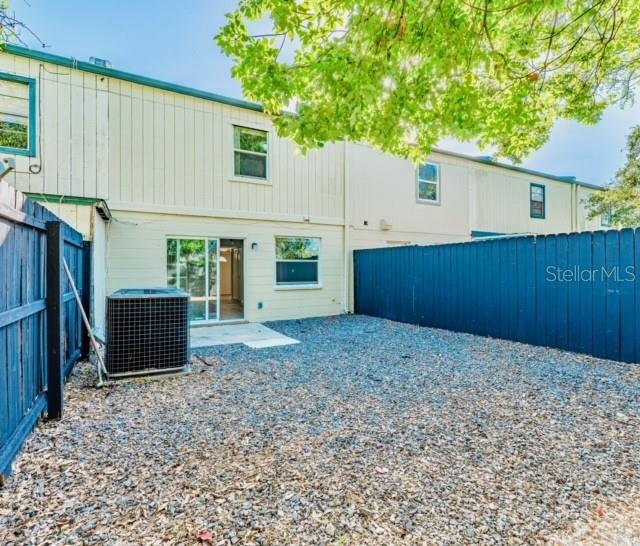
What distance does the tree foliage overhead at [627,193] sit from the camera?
1241 centimetres

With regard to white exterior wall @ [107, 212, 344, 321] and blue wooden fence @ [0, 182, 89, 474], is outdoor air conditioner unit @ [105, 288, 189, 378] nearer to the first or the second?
blue wooden fence @ [0, 182, 89, 474]

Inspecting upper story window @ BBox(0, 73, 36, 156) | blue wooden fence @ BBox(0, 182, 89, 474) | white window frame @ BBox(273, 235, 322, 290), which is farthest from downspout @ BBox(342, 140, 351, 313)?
blue wooden fence @ BBox(0, 182, 89, 474)

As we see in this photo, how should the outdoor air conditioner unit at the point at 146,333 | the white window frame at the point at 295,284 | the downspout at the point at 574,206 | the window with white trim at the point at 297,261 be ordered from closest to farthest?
the outdoor air conditioner unit at the point at 146,333, the white window frame at the point at 295,284, the window with white trim at the point at 297,261, the downspout at the point at 574,206

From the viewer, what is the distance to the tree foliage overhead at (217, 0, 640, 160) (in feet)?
13.1

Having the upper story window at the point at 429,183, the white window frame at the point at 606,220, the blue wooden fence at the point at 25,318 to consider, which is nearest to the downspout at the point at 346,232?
the upper story window at the point at 429,183

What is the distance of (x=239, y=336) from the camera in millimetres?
7422

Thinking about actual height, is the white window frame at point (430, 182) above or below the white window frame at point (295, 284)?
above

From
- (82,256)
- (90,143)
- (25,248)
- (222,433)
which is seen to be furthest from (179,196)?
(222,433)

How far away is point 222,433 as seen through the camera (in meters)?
2.97

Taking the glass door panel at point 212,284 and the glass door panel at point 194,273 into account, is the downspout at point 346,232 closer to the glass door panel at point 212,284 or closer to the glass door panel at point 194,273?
the glass door panel at point 212,284

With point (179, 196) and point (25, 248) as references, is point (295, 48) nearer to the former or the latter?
point (25, 248)

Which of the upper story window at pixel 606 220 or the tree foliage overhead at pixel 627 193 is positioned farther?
the upper story window at pixel 606 220

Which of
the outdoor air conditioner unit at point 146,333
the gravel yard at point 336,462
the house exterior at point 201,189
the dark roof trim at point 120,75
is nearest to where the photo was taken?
the gravel yard at point 336,462

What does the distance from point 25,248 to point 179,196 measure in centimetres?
598
